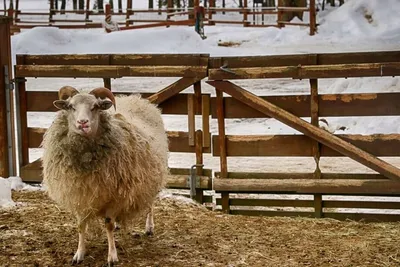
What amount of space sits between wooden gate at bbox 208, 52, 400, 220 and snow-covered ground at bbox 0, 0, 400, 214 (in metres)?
3.03

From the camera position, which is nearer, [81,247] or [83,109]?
[83,109]

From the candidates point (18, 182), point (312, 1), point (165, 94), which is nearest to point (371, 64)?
point (165, 94)

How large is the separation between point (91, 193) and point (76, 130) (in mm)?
548

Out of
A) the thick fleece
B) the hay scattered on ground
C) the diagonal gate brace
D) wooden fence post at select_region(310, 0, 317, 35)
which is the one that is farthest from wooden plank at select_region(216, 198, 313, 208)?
wooden fence post at select_region(310, 0, 317, 35)

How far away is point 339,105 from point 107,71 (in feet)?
8.72

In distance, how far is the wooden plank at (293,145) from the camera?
24.9 feet

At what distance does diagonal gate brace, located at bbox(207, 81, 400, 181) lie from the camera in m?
7.46

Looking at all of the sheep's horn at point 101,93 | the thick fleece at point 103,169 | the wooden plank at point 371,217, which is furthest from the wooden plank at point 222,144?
the sheep's horn at point 101,93

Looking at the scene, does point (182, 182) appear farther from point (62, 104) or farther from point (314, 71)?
point (62, 104)

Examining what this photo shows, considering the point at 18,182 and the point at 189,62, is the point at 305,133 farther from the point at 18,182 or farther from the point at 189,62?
the point at 18,182

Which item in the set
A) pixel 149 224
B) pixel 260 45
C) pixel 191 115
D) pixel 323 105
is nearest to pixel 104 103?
pixel 149 224

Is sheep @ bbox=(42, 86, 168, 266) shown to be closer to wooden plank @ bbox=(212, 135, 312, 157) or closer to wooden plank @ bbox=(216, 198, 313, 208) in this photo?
wooden plank @ bbox=(212, 135, 312, 157)

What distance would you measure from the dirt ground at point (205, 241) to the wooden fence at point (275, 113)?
0.42m

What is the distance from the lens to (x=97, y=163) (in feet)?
18.7
